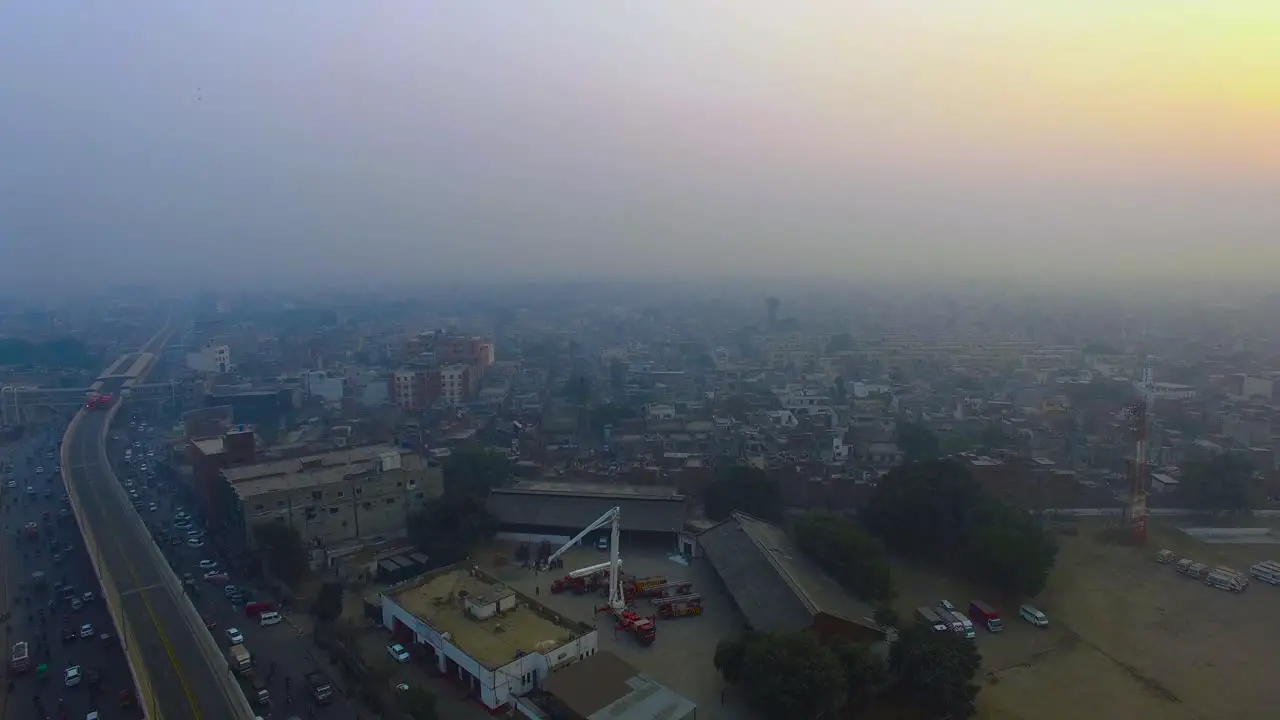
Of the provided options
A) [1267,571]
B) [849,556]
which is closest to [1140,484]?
[1267,571]

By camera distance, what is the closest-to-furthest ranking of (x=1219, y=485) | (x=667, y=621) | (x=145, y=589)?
1. (x=667, y=621)
2. (x=145, y=589)
3. (x=1219, y=485)

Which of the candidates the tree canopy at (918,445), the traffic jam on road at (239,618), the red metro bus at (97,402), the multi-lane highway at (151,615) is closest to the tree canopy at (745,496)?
the tree canopy at (918,445)

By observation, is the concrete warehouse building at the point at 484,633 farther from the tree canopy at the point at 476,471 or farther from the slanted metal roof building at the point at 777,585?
the tree canopy at the point at 476,471

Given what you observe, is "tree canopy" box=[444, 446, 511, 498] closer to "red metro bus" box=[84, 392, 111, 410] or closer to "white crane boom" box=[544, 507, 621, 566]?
"white crane boom" box=[544, 507, 621, 566]

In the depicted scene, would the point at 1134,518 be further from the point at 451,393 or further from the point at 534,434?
the point at 451,393

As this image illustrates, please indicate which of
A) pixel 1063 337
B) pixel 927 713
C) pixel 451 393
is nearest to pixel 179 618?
pixel 927 713

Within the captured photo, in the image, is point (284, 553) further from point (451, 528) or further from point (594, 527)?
point (594, 527)
